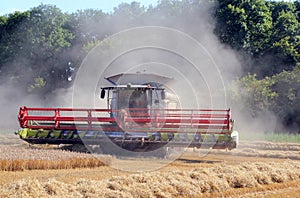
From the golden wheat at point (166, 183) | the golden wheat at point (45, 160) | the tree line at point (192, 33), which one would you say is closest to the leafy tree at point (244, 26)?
the tree line at point (192, 33)

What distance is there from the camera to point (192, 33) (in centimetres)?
4534

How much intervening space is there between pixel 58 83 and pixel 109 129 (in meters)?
36.1

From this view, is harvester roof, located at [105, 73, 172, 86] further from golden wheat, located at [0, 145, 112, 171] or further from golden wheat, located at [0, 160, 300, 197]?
golden wheat, located at [0, 160, 300, 197]

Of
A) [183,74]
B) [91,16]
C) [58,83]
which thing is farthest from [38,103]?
[183,74]

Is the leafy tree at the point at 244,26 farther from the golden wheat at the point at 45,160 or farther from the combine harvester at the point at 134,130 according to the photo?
the golden wheat at the point at 45,160

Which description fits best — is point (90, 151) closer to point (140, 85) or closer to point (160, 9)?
point (140, 85)

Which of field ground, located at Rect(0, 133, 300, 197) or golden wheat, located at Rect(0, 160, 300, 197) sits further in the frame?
field ground, located at Rect(0, 133, 300, 197)

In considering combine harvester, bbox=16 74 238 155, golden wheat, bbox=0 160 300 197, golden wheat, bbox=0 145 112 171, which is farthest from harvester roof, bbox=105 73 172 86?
golden wheat, bbox=0 160 300 197

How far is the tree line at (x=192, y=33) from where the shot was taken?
36781 mm

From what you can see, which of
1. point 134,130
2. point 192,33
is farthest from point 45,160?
point 192,33

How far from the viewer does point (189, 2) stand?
5134cm

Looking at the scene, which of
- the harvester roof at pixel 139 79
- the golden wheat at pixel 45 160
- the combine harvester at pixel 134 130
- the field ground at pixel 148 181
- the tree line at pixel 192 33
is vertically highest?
the tree line at pixel 192 33

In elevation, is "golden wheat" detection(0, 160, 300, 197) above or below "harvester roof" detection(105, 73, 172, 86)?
below

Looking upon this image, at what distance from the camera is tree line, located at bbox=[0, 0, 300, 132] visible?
3678 cm
